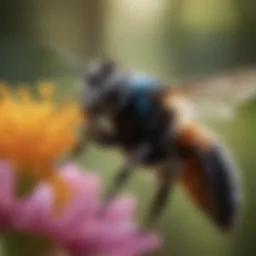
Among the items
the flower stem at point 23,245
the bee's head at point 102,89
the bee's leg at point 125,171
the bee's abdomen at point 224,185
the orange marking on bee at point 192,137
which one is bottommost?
the bee's abdomen at point 224,185

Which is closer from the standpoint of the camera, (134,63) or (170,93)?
(170,93)

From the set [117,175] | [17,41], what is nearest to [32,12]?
[17,41]

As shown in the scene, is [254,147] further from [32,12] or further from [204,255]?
[32,12]

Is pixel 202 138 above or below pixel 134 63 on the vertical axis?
below

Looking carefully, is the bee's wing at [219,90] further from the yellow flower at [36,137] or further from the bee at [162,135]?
the yellow flower at [36,137]

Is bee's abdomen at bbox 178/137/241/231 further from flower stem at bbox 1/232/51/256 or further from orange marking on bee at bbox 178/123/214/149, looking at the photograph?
flower stem at bbox 1/232/51/256

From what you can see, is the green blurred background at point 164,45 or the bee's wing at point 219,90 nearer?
the bee's wing at point 219,90

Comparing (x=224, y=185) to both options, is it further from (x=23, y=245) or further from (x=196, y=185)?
(x=23, y=245)

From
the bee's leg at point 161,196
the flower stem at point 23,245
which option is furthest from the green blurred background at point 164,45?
the flower stem at point 23,245
